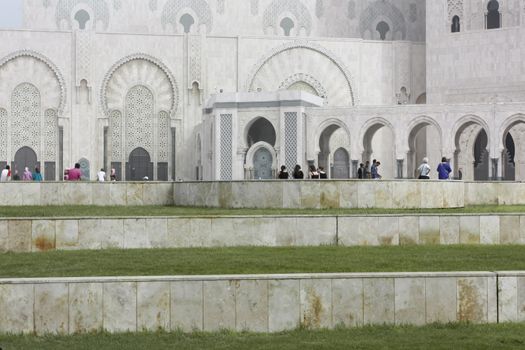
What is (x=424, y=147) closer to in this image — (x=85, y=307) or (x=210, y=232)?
(x=210, y=232)

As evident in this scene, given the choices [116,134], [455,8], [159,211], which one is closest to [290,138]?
[116,134]

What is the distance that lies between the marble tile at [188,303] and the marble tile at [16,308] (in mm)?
1283

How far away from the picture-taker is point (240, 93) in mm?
33750

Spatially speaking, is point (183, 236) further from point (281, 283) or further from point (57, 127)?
point (57, 127)

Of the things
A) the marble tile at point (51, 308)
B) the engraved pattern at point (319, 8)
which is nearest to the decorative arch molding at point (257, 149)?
the engraved pattern at point (319, 8)

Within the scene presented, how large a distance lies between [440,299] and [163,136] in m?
28.4

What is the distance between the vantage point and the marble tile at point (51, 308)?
8.68 m

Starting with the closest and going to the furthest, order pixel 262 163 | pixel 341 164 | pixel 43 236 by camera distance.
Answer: pixel 43 236, pixel 262 163, pixel 341 164

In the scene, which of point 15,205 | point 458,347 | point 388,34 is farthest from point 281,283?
point 388,34

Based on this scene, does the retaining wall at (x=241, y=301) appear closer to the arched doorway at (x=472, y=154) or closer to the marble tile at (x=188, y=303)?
the marble tile at (x=188, y=303)

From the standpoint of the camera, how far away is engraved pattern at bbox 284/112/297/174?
110 ft

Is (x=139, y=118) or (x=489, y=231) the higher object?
(x=139, y=118)

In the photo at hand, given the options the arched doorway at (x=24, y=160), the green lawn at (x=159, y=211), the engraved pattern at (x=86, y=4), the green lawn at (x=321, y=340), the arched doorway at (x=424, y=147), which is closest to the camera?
the green lawn at (x=321, y=340)

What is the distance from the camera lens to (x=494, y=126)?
106ft
